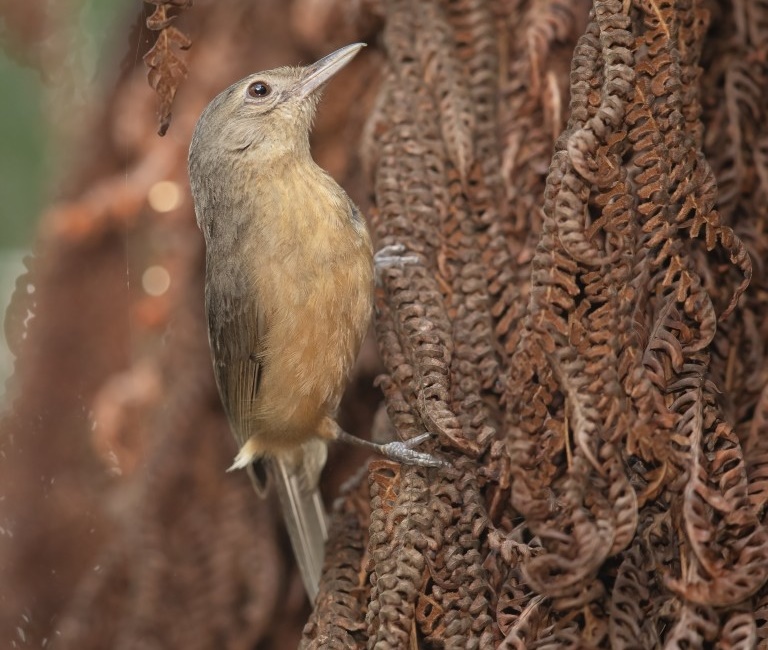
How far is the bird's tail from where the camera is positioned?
297 cm

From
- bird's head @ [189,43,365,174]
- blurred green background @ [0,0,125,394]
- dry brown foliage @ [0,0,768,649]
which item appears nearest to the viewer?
dry brown foliage @ [0,0,768,649]

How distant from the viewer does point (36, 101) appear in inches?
109

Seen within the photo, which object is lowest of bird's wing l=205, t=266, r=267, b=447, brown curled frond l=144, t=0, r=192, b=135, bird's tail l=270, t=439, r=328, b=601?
bird's tail l=270, t=439, r=328, b=601

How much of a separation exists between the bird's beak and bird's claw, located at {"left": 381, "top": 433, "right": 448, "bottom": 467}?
1.16m

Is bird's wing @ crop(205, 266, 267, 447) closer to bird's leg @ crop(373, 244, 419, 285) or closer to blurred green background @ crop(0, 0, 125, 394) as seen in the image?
bird's leg @ crop(373, 244, 419, 285)

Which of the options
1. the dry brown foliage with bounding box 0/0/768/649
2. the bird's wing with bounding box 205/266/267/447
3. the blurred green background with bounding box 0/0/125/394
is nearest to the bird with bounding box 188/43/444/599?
the bird's wing with bounding box 205/266/267/447

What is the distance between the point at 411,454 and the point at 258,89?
4.07 ft

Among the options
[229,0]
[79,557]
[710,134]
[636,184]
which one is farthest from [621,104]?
[79,557]

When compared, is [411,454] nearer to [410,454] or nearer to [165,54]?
[410,454]

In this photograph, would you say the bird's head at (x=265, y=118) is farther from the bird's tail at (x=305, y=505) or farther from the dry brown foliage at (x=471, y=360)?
the bird's tail at (x=305, y=505)

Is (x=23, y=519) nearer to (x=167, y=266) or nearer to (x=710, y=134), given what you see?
(x=167, y=266)

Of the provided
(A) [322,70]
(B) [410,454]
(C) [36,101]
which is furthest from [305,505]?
(C) [36,101]

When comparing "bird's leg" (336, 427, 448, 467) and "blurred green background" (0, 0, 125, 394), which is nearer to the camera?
"bird's leg" (336, 427, 448, 467)

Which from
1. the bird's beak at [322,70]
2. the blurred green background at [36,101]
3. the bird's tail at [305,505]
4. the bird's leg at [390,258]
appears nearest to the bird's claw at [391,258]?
the bird's leg at [390,258]
